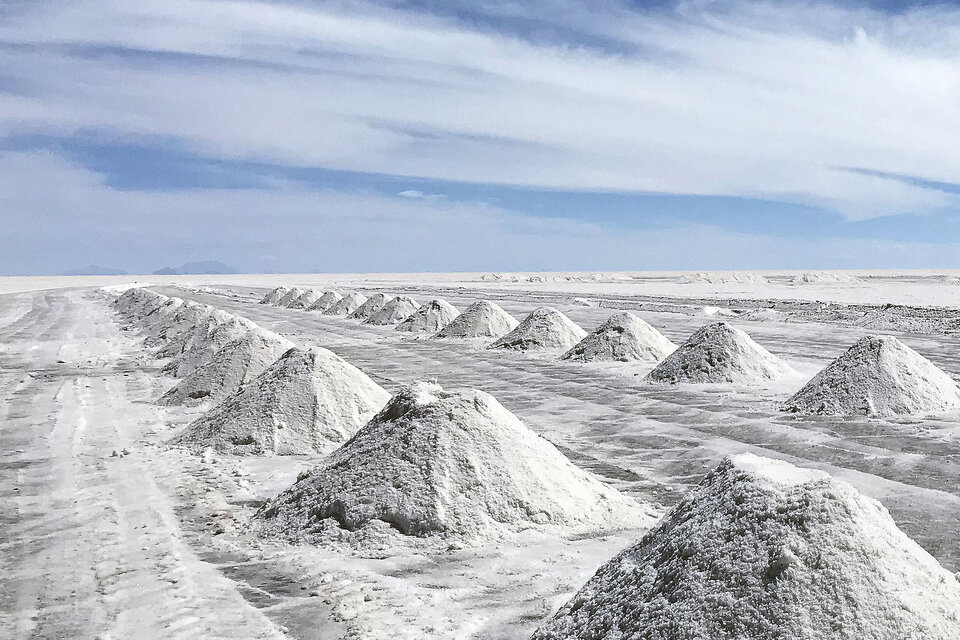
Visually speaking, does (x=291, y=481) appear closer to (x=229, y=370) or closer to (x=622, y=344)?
(x=229, y=370)

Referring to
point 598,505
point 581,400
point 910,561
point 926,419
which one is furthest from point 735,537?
point 581,400

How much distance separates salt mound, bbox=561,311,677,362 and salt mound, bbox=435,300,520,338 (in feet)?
13.3

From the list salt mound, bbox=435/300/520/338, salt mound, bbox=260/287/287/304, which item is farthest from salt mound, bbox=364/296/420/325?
salt mound, bbox=260/287/287/304

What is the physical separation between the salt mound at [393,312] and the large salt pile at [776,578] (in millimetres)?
19482

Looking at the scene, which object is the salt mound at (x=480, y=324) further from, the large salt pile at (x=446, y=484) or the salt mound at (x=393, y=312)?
the large salt pile at (x=446, y=484)

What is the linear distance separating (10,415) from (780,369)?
924cm

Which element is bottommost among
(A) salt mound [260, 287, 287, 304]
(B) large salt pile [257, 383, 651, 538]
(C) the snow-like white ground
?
Result: (C) the snow-like white ground

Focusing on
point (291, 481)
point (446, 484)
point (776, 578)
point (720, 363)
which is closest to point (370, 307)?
point (720, 363)

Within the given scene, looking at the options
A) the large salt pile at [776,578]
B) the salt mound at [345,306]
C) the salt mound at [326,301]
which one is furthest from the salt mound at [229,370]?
the salt mound at [326,301]

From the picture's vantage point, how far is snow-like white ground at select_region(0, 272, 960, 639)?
3.65 metres

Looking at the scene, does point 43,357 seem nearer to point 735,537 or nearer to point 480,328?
point 480,328

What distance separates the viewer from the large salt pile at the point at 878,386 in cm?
829

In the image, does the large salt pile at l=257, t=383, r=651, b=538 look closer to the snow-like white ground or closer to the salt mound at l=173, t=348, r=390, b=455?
the snow-like white ground

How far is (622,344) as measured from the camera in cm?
1321
